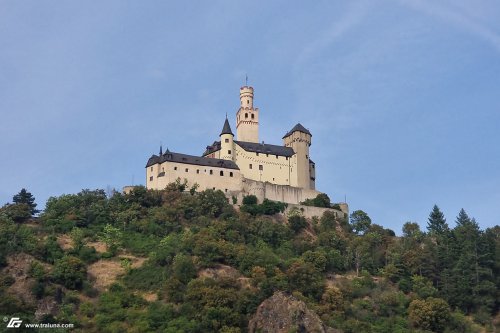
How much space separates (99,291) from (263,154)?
30.8m

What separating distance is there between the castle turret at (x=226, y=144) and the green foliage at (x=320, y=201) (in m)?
9.58

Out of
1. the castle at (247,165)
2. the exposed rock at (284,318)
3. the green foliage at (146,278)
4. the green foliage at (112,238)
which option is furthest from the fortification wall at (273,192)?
the exposed rock at (284,318)

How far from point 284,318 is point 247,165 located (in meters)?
32.1

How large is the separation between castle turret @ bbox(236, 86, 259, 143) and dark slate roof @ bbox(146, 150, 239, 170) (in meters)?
7.14

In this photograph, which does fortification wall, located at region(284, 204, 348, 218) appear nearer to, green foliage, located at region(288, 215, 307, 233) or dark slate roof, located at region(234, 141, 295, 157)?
green foliage, located at region(288, 215, 307, 233)

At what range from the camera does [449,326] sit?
7462 cm

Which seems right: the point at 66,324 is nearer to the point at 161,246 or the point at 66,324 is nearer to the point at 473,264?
the point at 161,246

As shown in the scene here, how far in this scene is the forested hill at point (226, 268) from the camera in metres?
71.1

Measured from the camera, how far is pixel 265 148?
102 metres

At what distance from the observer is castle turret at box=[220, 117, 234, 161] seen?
328ft

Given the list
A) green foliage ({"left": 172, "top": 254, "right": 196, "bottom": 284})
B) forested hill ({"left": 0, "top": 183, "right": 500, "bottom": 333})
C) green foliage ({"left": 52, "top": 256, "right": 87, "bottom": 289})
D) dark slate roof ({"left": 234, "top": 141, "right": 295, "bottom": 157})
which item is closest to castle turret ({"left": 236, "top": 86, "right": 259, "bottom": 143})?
dark slate roof ({"left": 234, "top": 141, "right": 295, "bottom": 157})

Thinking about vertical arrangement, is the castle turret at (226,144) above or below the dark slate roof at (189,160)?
above

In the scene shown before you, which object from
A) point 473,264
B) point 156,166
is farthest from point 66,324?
point 473,264

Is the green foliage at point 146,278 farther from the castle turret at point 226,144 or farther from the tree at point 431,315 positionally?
the castle turret at point 226,144
